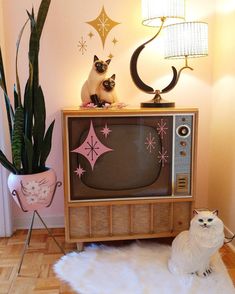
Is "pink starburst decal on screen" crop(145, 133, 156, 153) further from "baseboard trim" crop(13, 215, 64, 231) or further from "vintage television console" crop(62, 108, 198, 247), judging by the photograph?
"baseboard trim" crop(13, 215, 64, 231)

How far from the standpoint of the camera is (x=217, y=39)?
1811 millimetres

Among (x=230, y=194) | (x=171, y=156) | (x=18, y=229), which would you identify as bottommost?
(x=18, y=229)

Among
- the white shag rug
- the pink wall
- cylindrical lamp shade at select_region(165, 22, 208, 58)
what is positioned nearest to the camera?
the white shag rug

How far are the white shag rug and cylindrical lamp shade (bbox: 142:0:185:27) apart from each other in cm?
124

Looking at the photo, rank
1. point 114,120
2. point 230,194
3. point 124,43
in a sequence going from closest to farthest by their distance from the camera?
point 114,120
point 230,194
point 124,43

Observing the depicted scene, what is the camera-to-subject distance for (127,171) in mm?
1494

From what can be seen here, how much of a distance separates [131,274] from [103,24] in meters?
1.37

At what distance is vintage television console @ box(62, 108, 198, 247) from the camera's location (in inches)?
56.6

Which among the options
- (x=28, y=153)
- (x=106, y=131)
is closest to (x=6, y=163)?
(x=28, y=153)

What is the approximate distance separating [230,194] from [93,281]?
886 millimetres

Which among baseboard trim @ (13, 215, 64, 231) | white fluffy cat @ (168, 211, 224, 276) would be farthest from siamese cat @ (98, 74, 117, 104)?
baseboard trim @ (13, 215, 64, 231)

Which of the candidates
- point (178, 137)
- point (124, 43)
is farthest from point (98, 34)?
point (178, 137)

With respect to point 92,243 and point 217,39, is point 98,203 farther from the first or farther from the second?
point 217,39

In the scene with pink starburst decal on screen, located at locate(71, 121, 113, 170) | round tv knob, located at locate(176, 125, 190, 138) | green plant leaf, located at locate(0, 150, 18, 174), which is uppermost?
round tv knob, located at locate(176, 125, 190, 138)
